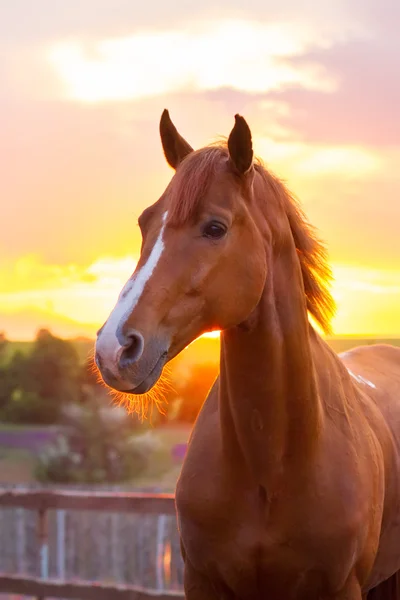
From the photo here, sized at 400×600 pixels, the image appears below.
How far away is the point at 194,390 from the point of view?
51.8 feet

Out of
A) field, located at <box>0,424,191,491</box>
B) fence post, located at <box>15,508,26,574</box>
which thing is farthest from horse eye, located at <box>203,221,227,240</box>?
field, located at <box>0,424,191,491</box>

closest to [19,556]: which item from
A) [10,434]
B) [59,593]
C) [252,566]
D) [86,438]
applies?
[86,438]

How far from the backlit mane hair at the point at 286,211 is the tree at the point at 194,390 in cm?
710

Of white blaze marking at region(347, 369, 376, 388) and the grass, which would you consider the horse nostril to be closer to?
white blaze marking at region(347, 369, 376, 388)

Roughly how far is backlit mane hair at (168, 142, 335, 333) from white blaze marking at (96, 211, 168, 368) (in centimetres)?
8

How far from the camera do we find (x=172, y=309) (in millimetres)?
2299

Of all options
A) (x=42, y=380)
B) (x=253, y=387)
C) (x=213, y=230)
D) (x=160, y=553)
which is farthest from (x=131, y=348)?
(x=42, y=380)

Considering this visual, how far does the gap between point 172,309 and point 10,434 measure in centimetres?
2481

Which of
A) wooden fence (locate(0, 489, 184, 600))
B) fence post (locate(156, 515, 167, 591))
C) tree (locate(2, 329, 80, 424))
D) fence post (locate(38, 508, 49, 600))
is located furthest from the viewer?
tree (locate(2, 329, 80, 424))

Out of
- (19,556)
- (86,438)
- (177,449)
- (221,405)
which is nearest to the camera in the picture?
(221,405)

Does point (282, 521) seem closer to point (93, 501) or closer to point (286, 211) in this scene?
point (286, 211)

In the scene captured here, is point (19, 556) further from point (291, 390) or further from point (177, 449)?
point (291, 390)

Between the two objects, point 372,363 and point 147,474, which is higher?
point 372,363

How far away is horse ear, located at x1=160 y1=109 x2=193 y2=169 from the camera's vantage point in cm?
280
